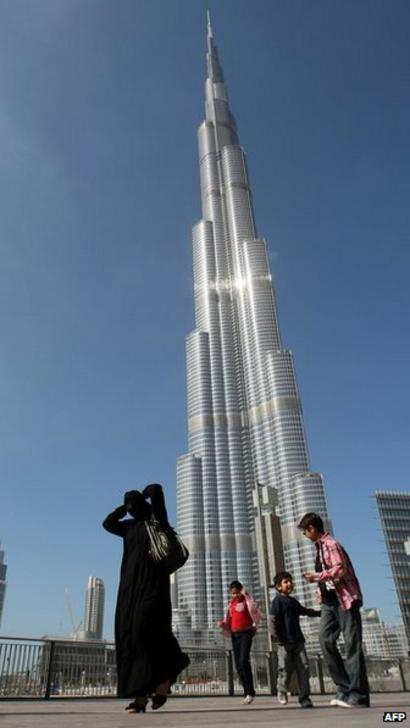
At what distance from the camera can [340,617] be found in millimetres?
4883

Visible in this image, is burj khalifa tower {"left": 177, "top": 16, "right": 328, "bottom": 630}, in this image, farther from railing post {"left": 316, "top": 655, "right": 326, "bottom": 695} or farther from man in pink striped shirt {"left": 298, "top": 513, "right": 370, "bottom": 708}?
man in pink striped shirt {"left": 298, "top": 513, "right": 370, "bottom": 708}

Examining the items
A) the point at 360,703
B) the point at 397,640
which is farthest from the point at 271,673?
the point at 397,640

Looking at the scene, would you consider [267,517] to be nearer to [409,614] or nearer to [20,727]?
[20,727]

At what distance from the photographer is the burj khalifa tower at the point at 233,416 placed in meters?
140

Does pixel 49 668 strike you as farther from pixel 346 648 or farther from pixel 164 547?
pixel 346 648

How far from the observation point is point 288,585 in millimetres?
6473

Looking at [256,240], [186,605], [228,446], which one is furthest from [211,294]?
[186,605]

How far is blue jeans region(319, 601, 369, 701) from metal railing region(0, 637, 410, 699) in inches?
243

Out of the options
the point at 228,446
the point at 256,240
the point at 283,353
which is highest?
the point at 256,240

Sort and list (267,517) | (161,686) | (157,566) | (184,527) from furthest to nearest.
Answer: (184,527), (267,517), (157,566), (161,686)

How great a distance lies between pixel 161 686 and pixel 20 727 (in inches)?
57.4

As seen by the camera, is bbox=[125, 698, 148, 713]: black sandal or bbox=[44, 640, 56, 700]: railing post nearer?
bbox=[125, 698, 148, 713]: black sandal

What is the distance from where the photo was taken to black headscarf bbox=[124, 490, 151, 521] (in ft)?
15.4

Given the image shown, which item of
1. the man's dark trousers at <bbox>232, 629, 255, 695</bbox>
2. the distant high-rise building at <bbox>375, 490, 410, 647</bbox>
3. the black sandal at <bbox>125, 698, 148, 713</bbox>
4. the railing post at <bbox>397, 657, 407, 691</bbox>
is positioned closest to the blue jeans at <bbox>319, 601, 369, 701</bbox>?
the black sandal at <bbox>125, 698, 148, 713</bbox>
